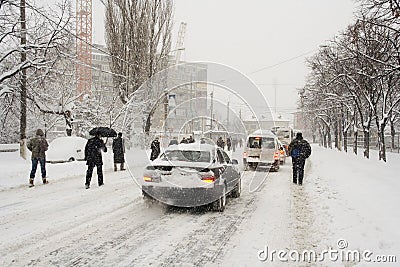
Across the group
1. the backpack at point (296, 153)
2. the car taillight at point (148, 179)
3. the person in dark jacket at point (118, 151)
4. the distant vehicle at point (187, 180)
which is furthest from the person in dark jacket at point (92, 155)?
the backpack at point (296, 153)

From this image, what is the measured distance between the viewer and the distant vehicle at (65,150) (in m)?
21.5

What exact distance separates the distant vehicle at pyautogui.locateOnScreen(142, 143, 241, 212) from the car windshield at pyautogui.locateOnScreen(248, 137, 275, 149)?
10.9m

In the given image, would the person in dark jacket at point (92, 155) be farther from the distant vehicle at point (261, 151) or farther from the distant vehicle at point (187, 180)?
the distant vehicle at point (261, 151)

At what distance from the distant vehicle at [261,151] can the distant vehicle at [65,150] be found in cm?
960

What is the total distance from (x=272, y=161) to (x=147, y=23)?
52.2ft

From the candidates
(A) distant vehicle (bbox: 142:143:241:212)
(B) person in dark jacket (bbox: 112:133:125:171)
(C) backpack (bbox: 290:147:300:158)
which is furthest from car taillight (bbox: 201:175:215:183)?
(B) person in dark jacket (bbox: 112:133:125:171)

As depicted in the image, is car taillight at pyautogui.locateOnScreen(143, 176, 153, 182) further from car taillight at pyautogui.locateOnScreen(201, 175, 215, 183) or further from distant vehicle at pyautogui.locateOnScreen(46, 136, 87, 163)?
distant vehicle at pyautogui.locateOnScreen(46, 136, 87, 163)

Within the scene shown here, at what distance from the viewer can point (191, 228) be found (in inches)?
288

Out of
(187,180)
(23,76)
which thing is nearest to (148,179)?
(187,180)

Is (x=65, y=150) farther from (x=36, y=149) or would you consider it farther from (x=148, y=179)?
(x=148, y=179)

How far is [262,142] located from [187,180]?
12.2 meters

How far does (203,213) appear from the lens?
28.5 ft

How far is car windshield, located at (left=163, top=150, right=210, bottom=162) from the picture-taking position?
351 inches

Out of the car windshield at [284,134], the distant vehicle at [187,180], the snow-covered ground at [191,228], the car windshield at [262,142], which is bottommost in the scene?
the snow-covered ground at [191,228]
